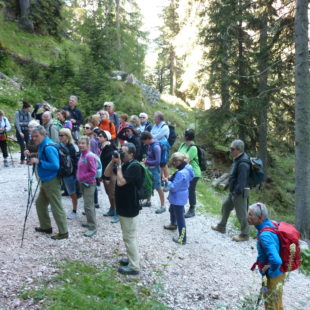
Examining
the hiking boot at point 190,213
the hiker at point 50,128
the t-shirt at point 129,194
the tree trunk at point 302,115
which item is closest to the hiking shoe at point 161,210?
the hiking boot at point 190,213

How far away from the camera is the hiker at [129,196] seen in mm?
4836

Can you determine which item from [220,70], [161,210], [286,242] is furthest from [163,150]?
[220,70]

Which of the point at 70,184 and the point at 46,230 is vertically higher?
the point at 70,184

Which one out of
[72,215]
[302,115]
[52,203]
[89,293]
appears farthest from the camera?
[302,115]

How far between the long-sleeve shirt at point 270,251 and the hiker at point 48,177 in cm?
350

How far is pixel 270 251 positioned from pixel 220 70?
40.3 ft

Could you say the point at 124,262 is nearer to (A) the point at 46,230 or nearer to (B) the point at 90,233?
(B) the point at 90,233

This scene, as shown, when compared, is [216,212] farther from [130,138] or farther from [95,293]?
[95,293]

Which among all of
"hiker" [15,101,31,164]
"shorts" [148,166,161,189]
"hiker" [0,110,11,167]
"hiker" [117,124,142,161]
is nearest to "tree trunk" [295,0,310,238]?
"shorts" [148,166,161,189]

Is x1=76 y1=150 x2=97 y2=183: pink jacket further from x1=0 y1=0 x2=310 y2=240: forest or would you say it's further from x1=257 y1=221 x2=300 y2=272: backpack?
x1=0 y1=0 x2=310 y2=240: forest

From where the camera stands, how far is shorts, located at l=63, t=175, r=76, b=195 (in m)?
6.86

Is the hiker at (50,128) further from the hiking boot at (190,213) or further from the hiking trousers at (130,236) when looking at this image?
the hiking boot at (190,213)

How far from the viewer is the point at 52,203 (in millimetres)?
5582

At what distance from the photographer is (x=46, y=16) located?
24.5 m
